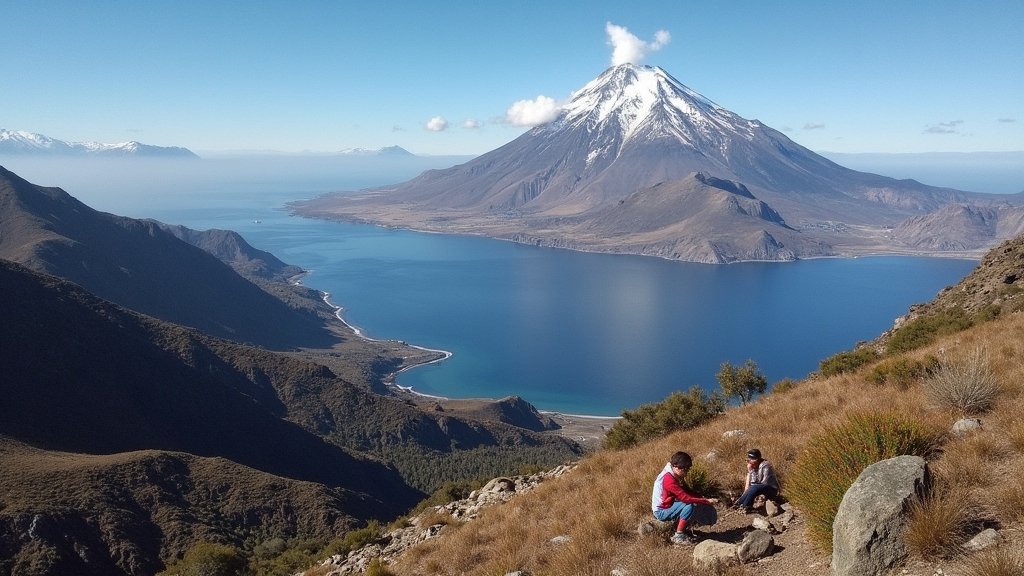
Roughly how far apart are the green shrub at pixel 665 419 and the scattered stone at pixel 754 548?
754 centimetres

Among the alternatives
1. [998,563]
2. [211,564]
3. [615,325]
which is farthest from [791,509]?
[615,325]

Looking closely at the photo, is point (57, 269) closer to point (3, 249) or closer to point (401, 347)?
point (3, 249)

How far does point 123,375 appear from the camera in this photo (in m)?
56.2

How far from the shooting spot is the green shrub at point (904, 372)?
9992mm

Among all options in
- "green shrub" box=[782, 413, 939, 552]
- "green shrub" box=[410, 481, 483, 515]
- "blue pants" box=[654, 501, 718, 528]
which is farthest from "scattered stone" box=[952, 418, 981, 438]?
"green shrub" box=[410, 481, 483, 515]

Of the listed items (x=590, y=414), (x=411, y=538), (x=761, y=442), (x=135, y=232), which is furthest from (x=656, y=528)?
(x=135, y=232)

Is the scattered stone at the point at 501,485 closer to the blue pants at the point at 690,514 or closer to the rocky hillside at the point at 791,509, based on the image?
the rocky hillside at the point at 791,509

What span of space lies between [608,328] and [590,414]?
4807cm

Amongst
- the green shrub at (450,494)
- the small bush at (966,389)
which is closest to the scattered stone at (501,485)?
the green shrub at (450,494)

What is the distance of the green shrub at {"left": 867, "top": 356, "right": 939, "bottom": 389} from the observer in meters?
9.99

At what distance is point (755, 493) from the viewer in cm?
730

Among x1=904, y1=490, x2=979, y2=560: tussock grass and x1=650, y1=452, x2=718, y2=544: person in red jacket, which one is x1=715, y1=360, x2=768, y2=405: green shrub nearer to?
x1=650, y1=452, x2=718, y2=544: person in red jacket

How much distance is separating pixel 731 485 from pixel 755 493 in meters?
0.82

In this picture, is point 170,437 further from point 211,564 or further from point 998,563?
point 998,563
